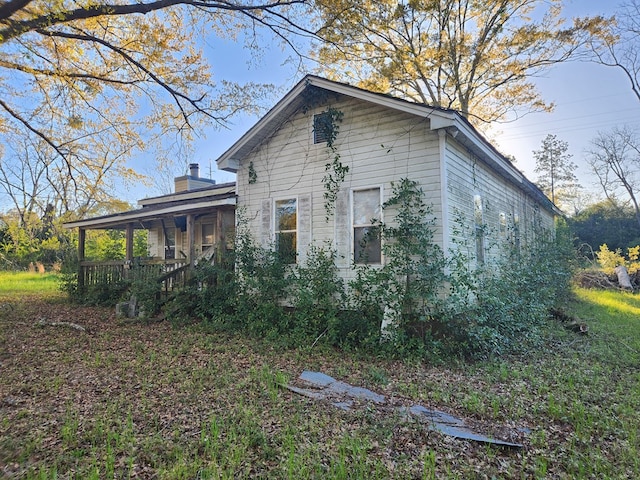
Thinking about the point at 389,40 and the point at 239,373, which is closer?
the point at 239,373

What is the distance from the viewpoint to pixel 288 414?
4.07m

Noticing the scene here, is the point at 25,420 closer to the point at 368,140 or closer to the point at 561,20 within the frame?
the point at 368,140

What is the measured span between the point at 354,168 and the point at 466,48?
43.9ft

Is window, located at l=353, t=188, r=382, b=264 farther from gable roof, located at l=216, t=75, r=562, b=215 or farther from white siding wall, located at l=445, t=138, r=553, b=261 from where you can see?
gable roof, located at l=216, t=75, r=562, b=215

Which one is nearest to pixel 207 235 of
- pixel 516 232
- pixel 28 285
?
pixel 516 232

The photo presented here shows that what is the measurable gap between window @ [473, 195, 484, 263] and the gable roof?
108cm

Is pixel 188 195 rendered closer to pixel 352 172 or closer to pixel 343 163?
pixel 343 163

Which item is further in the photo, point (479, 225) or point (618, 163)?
point (618, 163)

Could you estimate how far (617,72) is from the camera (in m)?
19.0

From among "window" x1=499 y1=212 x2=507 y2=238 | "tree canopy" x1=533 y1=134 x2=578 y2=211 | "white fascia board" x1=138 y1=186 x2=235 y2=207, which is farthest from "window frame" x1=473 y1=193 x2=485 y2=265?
"tree canopy" x1=533 y1=134 x2=578 y2=211

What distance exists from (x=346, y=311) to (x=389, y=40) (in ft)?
48.9

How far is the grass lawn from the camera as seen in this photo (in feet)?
10.2

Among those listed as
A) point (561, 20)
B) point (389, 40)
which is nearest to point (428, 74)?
point (389, 40)

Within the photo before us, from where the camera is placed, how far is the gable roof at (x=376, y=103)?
6.79 metres
